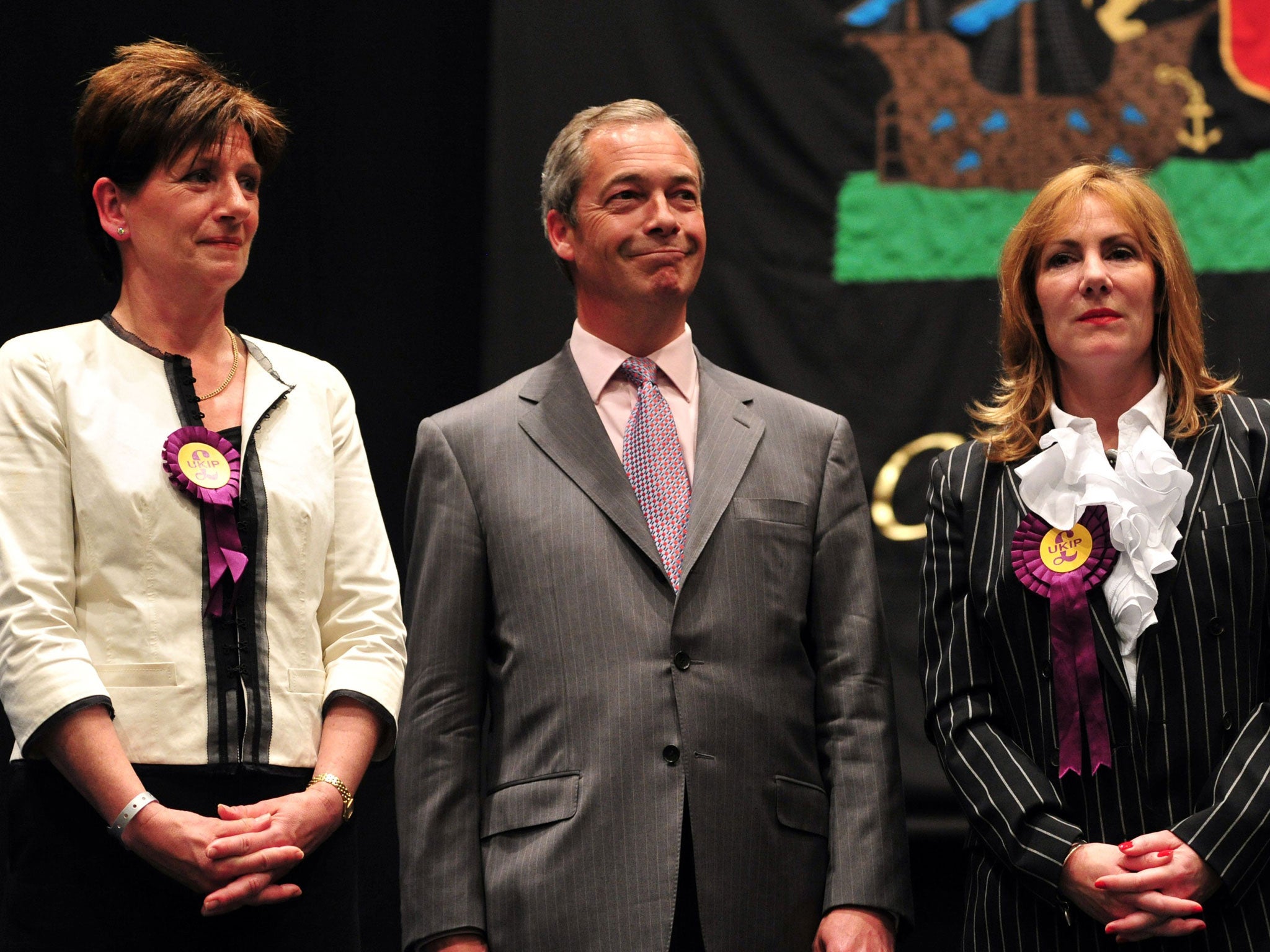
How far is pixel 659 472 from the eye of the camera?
244 cm

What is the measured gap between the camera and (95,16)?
3.53m

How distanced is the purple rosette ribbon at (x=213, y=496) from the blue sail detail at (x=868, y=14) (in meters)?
1.97

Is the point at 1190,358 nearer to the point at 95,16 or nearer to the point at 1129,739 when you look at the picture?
the point at 1129,739

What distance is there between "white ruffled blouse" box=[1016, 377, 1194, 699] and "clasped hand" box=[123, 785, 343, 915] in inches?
45.3

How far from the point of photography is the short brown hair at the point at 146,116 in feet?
7.48

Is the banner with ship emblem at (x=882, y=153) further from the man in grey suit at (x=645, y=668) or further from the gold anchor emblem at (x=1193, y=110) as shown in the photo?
the man in grey suit at (x=645, y=668)

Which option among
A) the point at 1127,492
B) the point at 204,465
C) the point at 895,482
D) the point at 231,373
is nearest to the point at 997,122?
the point at 895,482

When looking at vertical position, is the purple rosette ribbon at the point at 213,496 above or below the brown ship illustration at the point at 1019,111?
below

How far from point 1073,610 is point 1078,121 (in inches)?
65.4

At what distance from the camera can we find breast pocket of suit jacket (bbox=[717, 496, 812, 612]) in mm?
2350

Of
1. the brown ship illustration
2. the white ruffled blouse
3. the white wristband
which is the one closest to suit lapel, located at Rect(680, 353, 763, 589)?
the white ruffled blouse

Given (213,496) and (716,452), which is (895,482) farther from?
(213,496)

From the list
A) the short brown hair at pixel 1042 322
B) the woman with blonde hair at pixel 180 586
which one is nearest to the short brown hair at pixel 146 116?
the woman with blonde hair at pixel 180 586

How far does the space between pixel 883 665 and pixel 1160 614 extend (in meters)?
0.43
